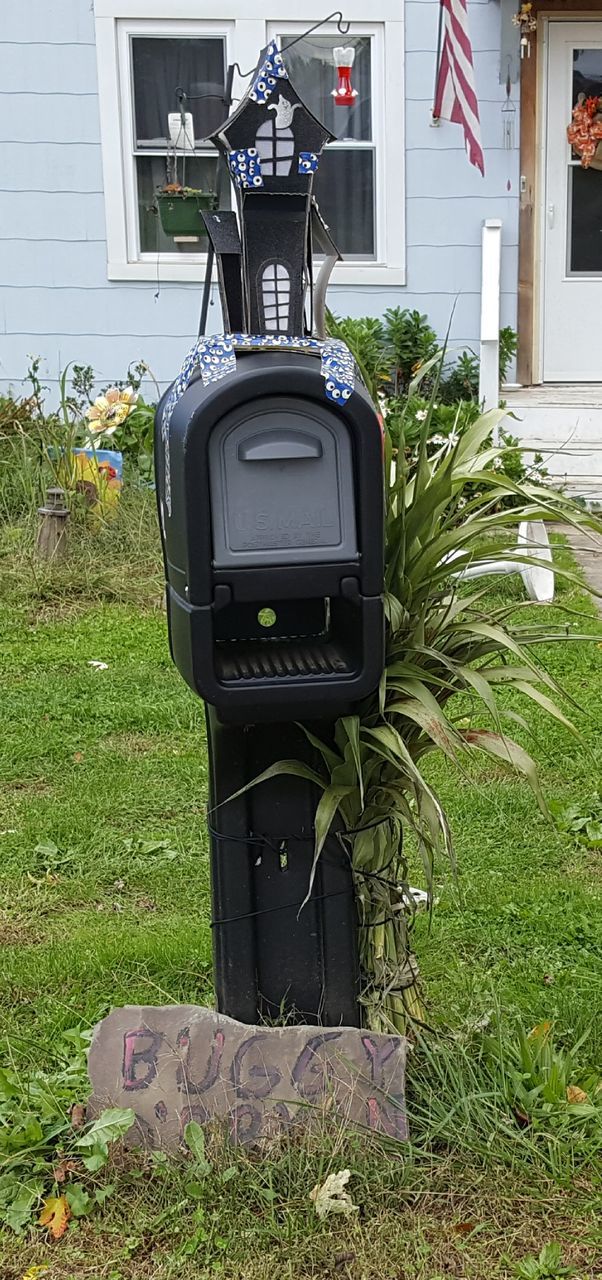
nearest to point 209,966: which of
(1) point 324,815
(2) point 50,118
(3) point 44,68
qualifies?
(1) point 324,815

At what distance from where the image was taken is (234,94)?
822 cm

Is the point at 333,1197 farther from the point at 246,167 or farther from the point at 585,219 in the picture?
the point at 585,219

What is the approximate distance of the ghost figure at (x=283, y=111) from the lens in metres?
2.26

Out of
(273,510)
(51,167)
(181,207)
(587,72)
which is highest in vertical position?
(587,72)

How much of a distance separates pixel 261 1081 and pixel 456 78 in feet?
19.1

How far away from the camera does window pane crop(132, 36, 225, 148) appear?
8273mm

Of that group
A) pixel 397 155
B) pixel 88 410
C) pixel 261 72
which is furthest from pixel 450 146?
pixel 261 72

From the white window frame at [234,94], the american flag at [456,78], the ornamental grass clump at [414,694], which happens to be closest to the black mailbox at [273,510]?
the ornamental grass clump at [414,694]

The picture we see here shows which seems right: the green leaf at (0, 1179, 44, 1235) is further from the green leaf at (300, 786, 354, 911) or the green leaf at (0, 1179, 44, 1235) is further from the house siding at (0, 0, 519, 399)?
the house siding at (0, 0, 519, 399)

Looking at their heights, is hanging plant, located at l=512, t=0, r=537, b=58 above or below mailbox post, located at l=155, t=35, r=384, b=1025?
Answer: above

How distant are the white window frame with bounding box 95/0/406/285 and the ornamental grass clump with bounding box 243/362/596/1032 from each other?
6.22 metres

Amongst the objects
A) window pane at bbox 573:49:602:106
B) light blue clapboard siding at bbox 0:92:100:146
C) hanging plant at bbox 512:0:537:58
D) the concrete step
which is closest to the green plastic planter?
light blue clapboard siding at bbox 0:92:100:146

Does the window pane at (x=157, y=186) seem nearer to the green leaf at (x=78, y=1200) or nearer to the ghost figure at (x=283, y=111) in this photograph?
the ghost figure at (x=283, y=111)

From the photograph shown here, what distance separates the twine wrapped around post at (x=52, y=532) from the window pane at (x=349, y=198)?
124 inches
